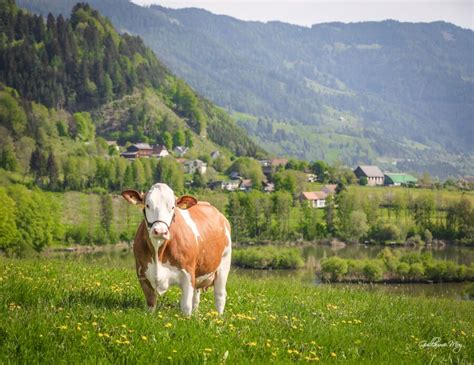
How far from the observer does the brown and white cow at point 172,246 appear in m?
10.9

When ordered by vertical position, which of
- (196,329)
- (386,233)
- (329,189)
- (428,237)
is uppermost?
(196,329)

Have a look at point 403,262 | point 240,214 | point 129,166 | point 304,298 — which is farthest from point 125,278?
point 129,166

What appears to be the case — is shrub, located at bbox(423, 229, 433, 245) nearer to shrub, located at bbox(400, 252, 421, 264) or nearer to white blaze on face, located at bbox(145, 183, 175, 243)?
shrub, located at bbox(400, 252, 421, 264)

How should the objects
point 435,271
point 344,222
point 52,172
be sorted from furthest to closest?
1. point 52,172
2. point 344,222
3. point 435,271

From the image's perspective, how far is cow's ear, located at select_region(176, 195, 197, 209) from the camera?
1172 centimetres

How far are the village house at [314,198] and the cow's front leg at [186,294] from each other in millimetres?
161106

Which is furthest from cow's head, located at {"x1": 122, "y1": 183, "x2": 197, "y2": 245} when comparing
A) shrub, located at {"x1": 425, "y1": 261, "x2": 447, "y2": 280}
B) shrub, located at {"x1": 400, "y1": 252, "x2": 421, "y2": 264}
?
shrub, located at {"x1": 400, "y1": 252, "x2": 421, "y2": 264}

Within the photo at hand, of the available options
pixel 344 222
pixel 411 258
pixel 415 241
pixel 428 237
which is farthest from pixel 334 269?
pixel 428 237

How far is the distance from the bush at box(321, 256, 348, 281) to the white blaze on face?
73060 millimetres

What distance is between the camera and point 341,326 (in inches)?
477

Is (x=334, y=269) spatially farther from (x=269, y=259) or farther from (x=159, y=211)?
(x=159, y=211)

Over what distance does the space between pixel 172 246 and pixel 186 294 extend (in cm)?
88

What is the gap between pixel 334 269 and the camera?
8394cm

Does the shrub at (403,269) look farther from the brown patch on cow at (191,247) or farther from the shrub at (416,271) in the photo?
the brown patch on cow at (191,247)
